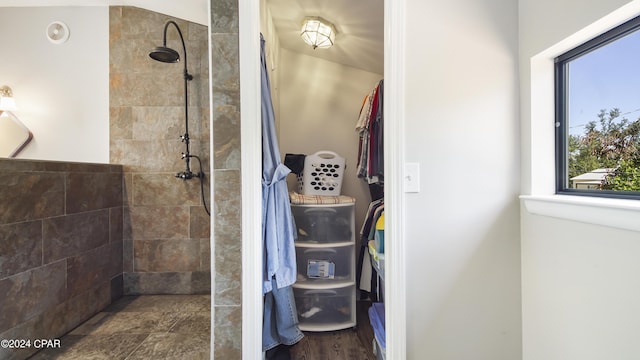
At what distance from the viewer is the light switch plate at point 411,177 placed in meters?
1.03

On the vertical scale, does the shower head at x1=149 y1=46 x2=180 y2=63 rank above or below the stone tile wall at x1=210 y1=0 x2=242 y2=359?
above

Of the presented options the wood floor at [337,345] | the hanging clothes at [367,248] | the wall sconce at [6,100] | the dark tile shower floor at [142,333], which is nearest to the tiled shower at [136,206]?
the dark tile shower floor at [142,333]

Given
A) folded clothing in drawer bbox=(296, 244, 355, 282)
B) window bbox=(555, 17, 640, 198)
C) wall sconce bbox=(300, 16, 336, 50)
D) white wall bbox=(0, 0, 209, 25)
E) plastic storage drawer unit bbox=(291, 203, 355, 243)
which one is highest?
white wall bbox=(0, 0, 209, 25)

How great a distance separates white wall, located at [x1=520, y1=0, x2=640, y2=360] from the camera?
736mm

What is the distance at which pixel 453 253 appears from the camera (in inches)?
41.0

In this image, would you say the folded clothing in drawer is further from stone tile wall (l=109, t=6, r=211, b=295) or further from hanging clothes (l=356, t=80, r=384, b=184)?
stone tile wall (l=109, t=6, r=211, b=295)

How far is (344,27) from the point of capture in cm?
181

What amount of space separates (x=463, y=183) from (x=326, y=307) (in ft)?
4.33

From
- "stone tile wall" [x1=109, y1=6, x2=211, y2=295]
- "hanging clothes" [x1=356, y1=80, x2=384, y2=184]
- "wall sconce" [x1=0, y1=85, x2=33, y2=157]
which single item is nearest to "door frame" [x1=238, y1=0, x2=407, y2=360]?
"hanging clothes" [x1=356, y1=80, x2=384, y2=184]

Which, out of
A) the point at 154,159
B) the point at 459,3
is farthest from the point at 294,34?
the point at 154,159

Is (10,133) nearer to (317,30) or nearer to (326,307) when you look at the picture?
(317,30)

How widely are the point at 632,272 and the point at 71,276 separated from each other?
2750 millimetres

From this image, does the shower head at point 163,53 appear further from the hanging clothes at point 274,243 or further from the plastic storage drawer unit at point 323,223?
the plastic storage drawer unit at point 323,223

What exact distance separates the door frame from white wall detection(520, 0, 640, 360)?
1.76 feet
